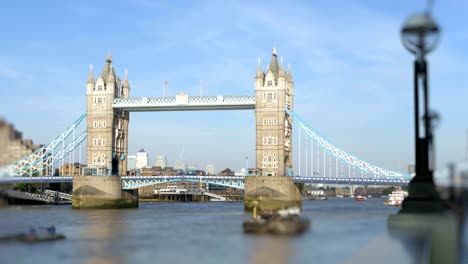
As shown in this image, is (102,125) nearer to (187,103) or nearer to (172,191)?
(187,103)

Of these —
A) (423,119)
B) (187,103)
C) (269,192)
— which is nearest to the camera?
(423,119)

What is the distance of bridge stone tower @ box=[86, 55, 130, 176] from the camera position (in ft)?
250

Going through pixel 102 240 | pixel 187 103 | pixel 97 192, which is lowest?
pixel 102 240

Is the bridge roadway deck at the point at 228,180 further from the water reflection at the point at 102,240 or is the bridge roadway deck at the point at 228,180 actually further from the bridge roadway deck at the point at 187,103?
the water reflection at the point at 102,240

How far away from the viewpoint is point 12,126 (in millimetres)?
9570

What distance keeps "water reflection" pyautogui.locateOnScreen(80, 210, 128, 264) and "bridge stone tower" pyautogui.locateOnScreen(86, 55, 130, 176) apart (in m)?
27.1

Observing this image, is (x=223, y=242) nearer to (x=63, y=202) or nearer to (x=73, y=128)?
(x=73, y=128)

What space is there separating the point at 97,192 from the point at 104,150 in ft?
20.8

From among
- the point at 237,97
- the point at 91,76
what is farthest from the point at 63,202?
the point at 237,97

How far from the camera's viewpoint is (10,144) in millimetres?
9406

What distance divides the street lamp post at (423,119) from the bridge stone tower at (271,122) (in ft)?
179

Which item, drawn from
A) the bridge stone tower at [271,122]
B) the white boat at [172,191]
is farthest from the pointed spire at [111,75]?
the white boat at [172,191]

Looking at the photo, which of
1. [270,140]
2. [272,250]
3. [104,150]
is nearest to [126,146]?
[104,150]

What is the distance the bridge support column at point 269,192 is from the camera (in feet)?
215
